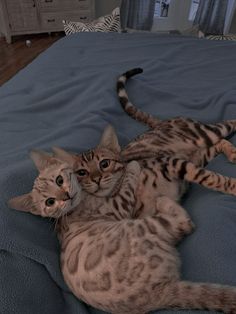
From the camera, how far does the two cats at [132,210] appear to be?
685 millimetres

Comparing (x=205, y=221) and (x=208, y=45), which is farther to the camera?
(x=208, y=45)

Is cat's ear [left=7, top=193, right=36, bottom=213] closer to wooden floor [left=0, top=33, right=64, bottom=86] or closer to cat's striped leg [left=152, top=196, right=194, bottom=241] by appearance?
cat's striped leg [left=152, top=196, right=194, bottom=241]

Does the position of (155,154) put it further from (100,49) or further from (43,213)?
(100,49)

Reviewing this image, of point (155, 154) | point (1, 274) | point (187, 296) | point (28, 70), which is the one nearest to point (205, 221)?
point (187, 296)

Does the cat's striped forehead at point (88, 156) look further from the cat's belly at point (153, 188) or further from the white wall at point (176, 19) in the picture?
the white wall at point (176, 19)

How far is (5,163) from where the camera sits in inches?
42.9

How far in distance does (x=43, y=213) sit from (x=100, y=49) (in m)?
1.48

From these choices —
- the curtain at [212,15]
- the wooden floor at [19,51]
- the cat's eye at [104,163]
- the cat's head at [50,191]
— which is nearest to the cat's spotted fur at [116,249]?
the cat's head at [50,191]

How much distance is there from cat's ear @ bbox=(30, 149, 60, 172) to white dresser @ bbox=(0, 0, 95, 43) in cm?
362

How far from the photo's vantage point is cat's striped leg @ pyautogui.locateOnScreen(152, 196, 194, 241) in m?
0.81

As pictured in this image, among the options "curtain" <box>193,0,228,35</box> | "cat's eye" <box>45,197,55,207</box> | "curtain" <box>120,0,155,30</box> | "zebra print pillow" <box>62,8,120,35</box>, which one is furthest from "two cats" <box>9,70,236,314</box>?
"curtain" <box>120,0,155,30</box>

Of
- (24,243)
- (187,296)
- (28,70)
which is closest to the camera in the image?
(187,296)

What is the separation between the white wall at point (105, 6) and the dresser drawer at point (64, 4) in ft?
0.59

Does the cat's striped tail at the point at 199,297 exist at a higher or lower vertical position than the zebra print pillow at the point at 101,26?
higher
